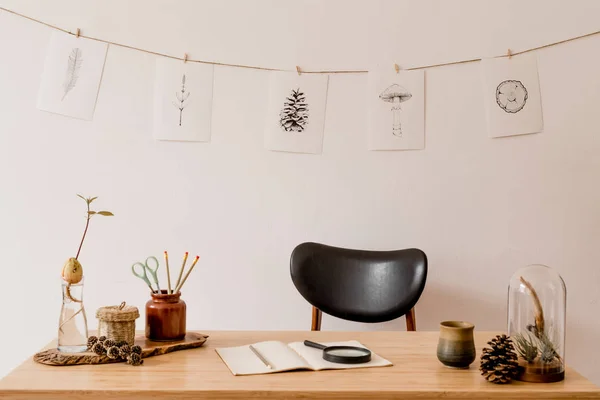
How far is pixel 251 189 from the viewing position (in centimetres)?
283

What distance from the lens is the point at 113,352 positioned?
159 centimetres

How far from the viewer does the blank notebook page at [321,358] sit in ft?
5.15

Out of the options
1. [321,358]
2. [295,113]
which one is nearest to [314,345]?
[321,358]

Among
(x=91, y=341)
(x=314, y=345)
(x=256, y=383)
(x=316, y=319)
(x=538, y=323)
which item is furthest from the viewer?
(x=316, y=319)

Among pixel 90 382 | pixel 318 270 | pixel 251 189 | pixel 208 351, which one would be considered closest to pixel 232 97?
pixel 251 189

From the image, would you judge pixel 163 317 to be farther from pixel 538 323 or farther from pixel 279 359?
pixel 538 323

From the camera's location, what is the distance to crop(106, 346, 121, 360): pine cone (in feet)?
5.20

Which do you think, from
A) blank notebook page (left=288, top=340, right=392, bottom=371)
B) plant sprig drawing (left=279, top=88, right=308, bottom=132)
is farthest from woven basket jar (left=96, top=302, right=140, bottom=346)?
plant sprig drawing (left=279, top=88, right=308, bottom=132)

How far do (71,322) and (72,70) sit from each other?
1503mm

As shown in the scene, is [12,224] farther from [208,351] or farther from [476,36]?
[476,36]

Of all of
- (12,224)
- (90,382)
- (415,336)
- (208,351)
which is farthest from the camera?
(12,224)

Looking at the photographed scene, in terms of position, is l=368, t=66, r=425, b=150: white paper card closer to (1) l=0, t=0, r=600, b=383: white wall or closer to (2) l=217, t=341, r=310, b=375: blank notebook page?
(1) l=0, t=0, r=600, b=383: white wall

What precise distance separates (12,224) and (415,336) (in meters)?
1.88

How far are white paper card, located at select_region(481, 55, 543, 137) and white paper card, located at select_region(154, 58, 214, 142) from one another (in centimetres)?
129
